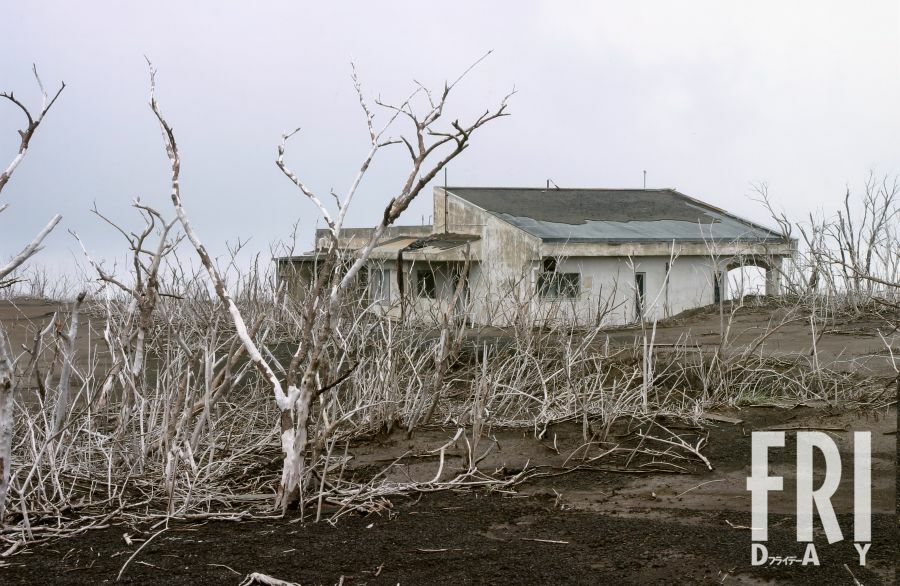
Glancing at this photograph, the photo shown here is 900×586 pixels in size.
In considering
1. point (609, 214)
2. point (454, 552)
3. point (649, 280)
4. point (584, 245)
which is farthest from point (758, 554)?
point (609, 214)

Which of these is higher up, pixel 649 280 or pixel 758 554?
pixel 649 280

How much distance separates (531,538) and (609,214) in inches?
957

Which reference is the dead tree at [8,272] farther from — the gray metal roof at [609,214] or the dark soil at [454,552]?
the gray metal roof at [609,214]

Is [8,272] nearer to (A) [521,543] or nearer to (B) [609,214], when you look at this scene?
(A) [521,543]

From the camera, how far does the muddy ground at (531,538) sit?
5.36 metres

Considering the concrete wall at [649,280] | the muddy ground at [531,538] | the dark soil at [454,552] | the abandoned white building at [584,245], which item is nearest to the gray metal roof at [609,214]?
the abandoned white building at [584,245]

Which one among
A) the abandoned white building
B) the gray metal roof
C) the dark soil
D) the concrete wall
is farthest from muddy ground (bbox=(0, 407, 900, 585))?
the gray metal roof

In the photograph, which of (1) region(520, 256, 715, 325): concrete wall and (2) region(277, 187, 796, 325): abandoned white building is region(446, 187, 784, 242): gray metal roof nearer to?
(2) region(277, 187, 796, 325): abandoned white building

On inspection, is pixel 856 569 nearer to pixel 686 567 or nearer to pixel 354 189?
pixel 686 567

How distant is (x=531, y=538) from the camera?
6.05 m

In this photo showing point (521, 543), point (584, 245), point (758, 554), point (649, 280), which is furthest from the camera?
point (649, 280)

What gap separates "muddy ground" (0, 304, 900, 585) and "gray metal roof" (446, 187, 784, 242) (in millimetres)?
18188

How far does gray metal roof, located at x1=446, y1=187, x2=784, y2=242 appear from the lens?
27.2m

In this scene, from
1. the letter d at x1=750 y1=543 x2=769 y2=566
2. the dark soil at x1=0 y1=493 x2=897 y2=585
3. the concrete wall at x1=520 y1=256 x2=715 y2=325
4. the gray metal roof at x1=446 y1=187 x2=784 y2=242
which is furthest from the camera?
the gray metal roof at x1=446 y1=187 x2=784 y2=242
